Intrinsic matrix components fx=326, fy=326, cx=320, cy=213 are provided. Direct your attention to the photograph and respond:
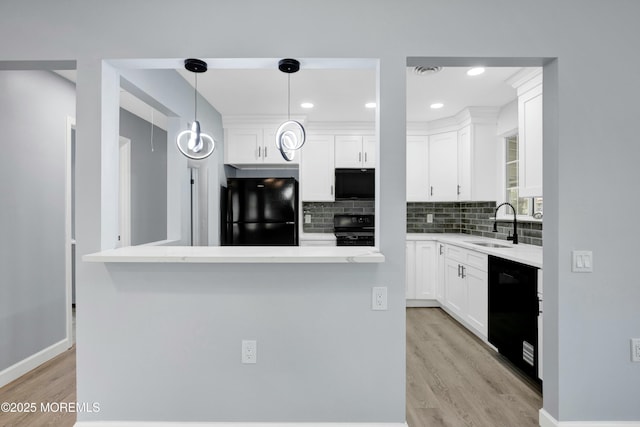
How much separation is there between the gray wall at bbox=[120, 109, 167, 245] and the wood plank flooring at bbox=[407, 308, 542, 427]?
354cm

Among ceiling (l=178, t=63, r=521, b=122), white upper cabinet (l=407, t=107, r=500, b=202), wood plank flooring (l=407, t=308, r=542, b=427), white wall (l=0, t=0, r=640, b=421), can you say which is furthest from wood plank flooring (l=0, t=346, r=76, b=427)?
white upper cabinet (l=407, t=107, r=500, b=202)

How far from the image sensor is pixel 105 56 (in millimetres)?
1756

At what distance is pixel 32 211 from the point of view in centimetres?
262

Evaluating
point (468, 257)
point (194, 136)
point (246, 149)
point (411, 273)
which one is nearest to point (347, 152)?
point (246, 149)

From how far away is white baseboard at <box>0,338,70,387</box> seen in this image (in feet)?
7.70

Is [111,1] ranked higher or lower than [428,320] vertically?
higher

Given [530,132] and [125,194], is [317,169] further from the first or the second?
[530,132]

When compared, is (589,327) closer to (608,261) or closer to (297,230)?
(608,261)

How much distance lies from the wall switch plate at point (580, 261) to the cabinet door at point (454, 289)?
1.66 metres

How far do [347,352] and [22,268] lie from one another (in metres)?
2.59

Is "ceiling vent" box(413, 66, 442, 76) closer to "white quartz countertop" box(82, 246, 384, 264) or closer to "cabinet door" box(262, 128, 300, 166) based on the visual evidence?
"white quartz countertop" box(82, 246, 384, 264)

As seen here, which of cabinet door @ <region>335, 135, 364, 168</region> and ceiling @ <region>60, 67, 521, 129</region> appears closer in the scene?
ceiling @ <region>60, 67, 521, 129</region>

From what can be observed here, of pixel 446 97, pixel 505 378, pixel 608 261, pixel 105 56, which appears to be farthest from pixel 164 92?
pixel 505 378

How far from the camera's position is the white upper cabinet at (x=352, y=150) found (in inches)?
176
